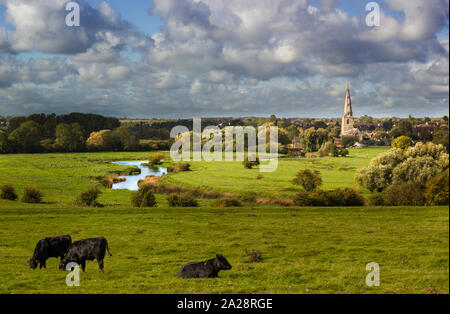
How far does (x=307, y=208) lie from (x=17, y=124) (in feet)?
71.9

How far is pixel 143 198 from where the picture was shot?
22.8 meters

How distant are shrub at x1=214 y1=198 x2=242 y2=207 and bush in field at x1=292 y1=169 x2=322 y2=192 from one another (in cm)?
540

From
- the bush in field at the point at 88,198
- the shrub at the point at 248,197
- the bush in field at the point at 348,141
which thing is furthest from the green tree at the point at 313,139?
the bush in field at the point at 88,198

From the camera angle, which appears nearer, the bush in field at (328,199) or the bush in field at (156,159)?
the bush in field at (328,199)

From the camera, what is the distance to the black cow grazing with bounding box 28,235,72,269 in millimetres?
11562

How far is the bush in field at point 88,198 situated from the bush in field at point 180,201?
197 inches

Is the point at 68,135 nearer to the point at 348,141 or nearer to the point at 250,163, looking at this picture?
the point at 250,163

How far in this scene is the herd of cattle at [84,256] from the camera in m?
11.0

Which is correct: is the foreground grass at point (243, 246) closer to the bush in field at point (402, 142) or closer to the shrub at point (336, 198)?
the shrub at point (336, 198)

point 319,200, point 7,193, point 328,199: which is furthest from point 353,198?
point 7,193

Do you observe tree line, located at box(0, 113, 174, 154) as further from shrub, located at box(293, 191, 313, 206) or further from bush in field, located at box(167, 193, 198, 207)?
shrub, located at box(293, 191, 313, 206)

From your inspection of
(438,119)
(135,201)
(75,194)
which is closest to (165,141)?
(135,201)

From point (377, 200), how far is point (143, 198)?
17.9 metres

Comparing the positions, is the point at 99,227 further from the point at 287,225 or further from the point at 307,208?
the point at 307,208
